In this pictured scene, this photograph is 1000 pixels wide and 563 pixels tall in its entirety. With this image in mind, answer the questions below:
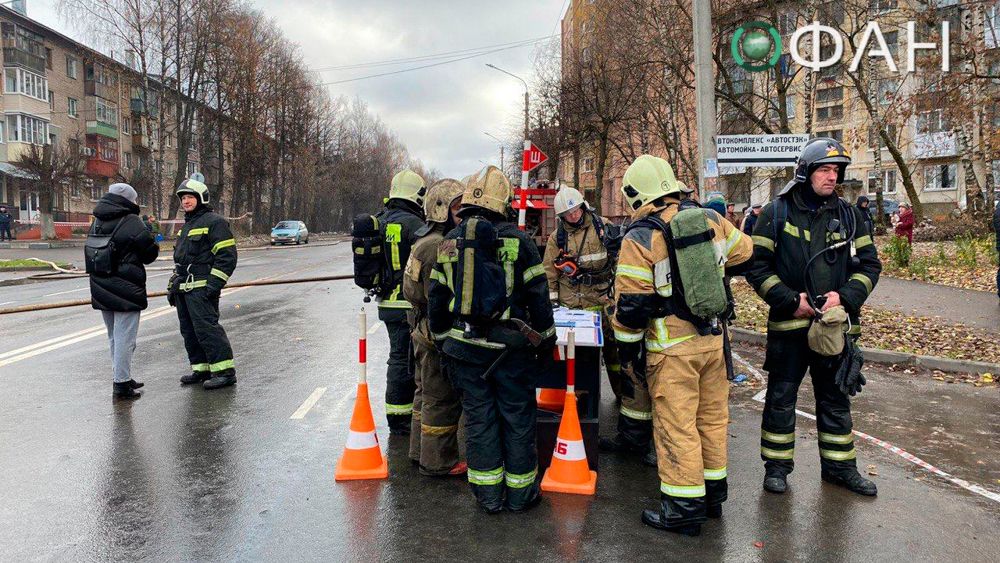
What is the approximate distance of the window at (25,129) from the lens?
4319 cm

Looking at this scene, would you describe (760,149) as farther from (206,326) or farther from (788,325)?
(206,326)

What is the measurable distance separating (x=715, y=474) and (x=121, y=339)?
5.69m

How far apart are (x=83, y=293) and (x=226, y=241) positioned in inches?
423

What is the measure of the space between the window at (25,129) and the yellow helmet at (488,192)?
4890 cm

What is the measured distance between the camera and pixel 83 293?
1538cm

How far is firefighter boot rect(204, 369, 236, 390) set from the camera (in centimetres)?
694

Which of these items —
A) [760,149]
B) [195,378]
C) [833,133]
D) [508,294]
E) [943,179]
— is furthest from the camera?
[833,133]

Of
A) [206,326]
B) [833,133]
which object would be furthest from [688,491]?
[833,133]

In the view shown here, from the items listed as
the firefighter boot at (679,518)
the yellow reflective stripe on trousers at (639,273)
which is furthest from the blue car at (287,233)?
the firefighter boot at (679,518)

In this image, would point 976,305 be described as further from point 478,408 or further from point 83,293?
point 83,293

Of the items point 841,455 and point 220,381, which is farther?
point 220,381

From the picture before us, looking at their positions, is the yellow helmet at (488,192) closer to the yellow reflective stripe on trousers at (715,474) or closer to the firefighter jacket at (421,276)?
the firefighter jacket at (421,276)

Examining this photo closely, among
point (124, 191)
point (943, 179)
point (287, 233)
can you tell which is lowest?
point (124, 191)

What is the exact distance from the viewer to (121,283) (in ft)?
21.4
